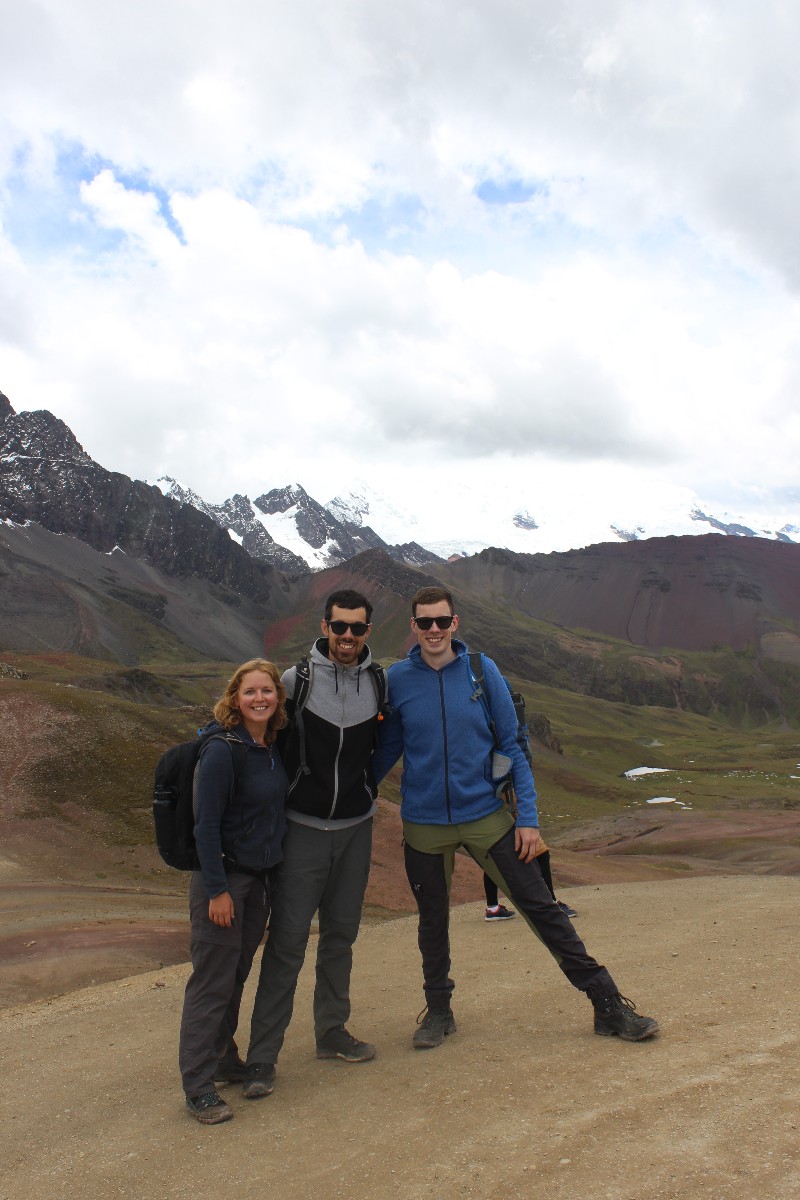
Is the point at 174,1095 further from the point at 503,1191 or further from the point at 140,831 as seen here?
the point at 140,831

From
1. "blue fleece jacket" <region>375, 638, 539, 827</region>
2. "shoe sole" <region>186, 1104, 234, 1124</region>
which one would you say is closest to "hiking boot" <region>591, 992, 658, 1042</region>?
"blue fleece jacket" <region>375, 638, 539, 827</region>

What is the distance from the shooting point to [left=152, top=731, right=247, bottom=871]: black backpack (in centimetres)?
791

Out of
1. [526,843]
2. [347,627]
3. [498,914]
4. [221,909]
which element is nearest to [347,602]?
[347,627]

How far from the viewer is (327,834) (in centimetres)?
833

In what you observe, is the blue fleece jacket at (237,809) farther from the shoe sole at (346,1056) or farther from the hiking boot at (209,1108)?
the shoe sole at (346,1056)

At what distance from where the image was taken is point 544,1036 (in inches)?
326

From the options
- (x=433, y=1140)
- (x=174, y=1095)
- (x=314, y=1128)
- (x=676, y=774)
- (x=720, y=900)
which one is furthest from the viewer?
(x=676, y=774)

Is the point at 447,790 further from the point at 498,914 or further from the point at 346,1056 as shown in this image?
the point at 498,914

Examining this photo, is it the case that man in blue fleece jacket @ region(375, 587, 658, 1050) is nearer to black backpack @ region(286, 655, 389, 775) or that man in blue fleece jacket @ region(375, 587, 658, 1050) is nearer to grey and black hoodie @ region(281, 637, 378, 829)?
grey and black hoodie @ region(281, 637, 378, 829)

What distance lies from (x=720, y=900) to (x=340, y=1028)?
1157 cm

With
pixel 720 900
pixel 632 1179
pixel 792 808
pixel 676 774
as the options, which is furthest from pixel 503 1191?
pixel 676 774

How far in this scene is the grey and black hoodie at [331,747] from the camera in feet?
27.1

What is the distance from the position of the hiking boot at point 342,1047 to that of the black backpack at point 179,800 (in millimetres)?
2404

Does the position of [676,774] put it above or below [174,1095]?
below
